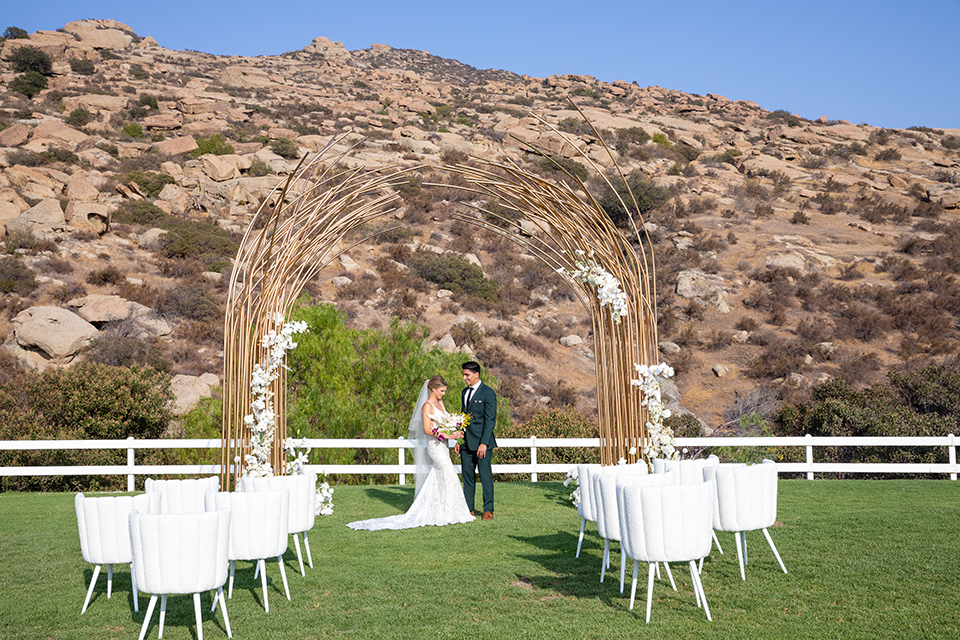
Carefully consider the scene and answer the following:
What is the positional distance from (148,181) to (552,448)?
2444cm

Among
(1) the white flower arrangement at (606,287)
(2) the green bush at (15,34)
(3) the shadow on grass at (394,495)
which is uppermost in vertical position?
(2) the green bush at (15,34)

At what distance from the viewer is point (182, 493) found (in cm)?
588

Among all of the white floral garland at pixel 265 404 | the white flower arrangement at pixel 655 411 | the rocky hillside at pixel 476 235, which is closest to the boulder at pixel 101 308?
the rocky hillside at pixel 476 235

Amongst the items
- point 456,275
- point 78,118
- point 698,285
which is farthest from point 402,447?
point 78,118

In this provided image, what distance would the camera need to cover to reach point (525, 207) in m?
9.70

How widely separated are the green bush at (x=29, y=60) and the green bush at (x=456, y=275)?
32.8 m

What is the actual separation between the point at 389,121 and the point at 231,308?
129 ft

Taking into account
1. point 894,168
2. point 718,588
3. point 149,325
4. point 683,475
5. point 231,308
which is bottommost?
point 718,588

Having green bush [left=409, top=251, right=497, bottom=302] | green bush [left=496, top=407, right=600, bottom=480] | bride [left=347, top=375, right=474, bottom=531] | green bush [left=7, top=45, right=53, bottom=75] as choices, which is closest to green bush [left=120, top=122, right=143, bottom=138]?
green bush [left=7, top=45, right=53, bottom=75]

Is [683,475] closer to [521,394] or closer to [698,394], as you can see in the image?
[521,394]

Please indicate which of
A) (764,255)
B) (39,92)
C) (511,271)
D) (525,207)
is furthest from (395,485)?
(39,92)

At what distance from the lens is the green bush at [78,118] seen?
124ft

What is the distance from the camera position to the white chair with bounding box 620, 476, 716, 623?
4.89m

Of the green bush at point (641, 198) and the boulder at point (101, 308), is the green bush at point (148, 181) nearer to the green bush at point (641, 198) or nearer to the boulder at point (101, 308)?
the boulder at point (101, 308)
